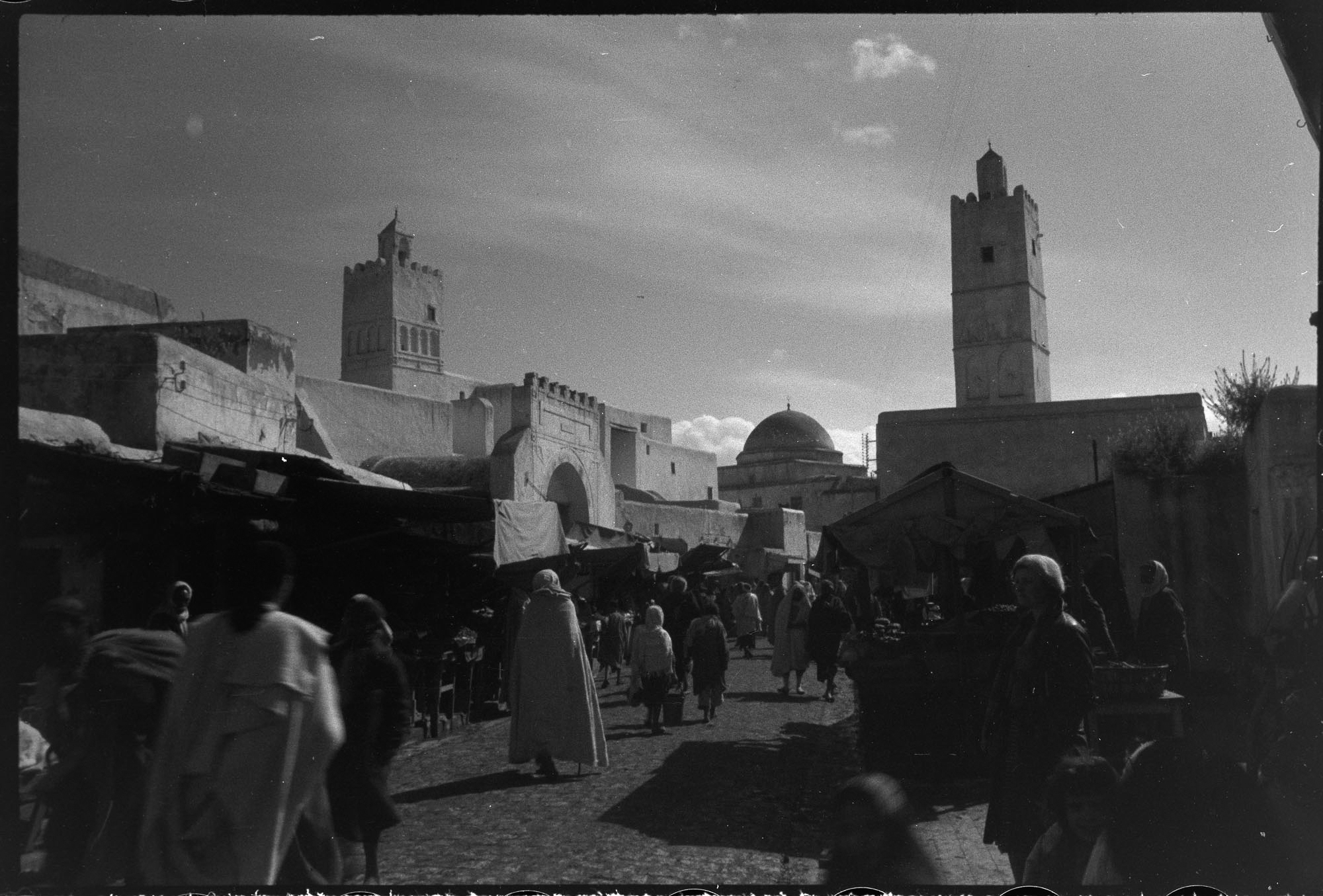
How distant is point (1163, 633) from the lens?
5.92 meters

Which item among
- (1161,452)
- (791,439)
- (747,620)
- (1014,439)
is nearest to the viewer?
(1161,452)

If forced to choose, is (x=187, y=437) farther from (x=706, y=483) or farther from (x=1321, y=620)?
(x=706, y=483)

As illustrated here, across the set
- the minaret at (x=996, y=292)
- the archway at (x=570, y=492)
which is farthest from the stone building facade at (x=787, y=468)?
the archway at (x=570, y=492)

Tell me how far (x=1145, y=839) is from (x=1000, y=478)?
1754 centimetres

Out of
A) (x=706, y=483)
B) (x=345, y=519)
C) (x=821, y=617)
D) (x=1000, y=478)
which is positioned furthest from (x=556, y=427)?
(x=706, y=483)

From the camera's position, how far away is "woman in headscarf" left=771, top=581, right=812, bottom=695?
1163cm

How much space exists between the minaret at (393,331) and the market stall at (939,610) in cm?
1458

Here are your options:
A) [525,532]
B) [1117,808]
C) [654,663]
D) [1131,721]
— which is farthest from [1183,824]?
[525,532]

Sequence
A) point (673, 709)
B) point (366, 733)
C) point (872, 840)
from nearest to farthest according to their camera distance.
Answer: point (872, 840), point (366, 733), point (673, 709)

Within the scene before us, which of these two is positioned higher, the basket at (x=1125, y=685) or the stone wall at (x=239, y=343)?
the stone wall at (x=239, y=343)

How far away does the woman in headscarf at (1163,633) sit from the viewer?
19.3 ft

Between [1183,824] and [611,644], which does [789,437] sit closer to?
[611,644]

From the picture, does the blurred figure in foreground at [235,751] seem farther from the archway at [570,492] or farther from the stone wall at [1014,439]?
the archway at [570,492]

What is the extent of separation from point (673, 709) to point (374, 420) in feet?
66.8
